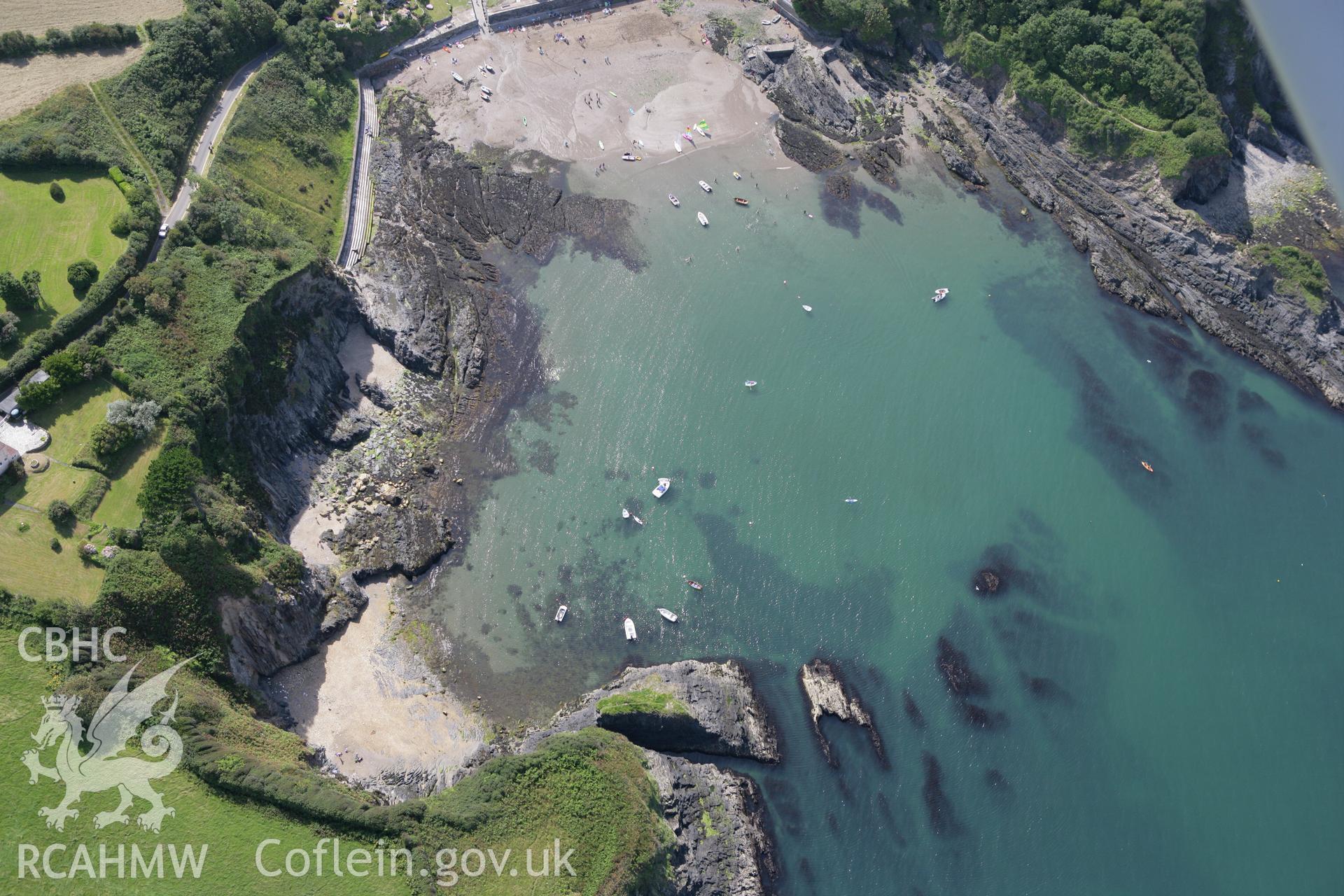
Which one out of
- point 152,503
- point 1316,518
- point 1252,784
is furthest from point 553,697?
point 1316,518

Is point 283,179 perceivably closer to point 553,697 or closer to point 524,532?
point 524,532

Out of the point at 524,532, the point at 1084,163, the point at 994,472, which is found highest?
the point at 1084,163

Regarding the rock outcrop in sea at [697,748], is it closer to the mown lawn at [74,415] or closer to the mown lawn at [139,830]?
the mown lawn at [139,830]

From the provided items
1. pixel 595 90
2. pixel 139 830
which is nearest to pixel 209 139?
pixel 595 90

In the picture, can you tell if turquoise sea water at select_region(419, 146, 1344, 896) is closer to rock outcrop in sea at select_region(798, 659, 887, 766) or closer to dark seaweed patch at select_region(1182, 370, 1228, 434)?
dark seaweed patch at select_region(1182, 370, 1228, 434)

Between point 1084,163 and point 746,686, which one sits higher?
point 1084,163

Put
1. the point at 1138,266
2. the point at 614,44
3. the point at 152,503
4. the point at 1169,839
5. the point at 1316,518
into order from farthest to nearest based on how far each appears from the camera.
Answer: the point at 614,44 → the point at 1138,266 → the point at 1316,518 → the point at 1169,839 → the point at 152,503

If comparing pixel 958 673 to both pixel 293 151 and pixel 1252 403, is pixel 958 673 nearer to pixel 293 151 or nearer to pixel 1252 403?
pixel 1252 403
